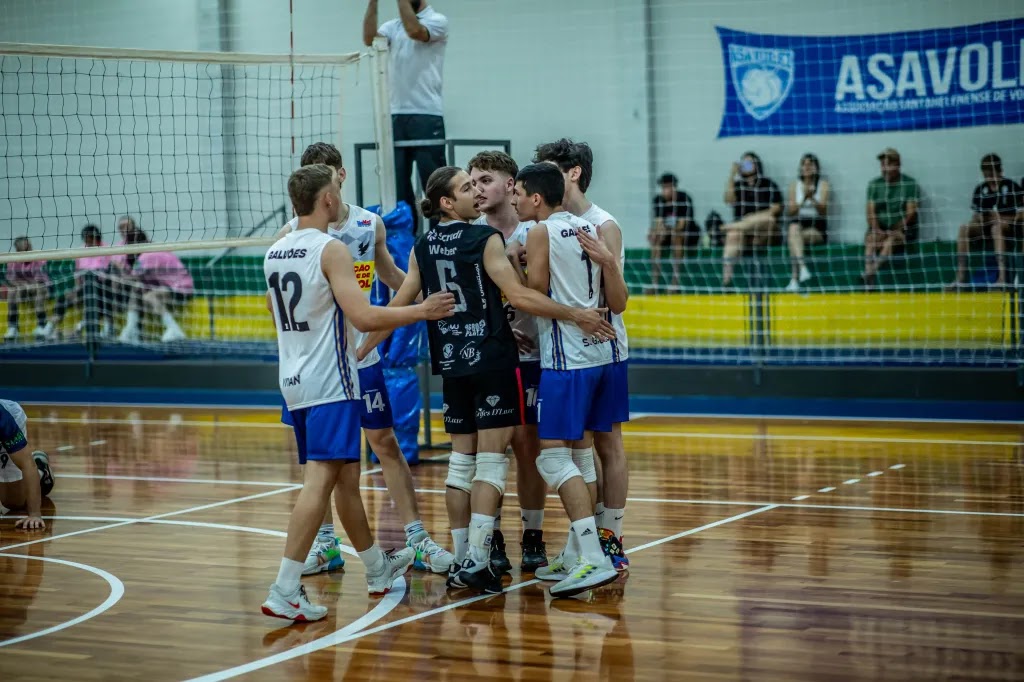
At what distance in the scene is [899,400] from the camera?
1104cm

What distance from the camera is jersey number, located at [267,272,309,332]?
482 cm

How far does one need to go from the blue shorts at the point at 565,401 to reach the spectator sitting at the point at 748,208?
6.81 m

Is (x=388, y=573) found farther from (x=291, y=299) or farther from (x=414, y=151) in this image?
(x=414, y=151)

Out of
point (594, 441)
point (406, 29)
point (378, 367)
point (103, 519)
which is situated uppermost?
point (406, 29)

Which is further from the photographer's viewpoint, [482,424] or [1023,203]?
[1023,203]

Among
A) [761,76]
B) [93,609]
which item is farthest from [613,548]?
[761,76]

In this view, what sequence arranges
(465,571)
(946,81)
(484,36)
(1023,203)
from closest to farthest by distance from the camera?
(465,571)
(1023,203)
(946,81)
(484,36)

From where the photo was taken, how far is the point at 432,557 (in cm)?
562

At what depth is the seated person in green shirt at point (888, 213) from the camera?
11594 mm

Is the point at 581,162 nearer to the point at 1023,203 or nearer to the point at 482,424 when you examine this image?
the point at 482,424

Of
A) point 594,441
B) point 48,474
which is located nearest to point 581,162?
point 594,441

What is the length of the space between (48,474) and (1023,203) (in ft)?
26.5

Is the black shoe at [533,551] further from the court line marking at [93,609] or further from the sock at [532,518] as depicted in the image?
the court line marking at [93,609]

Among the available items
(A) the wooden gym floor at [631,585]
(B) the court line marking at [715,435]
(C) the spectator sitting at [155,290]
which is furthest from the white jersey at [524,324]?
(C) the spectator sitting at [155,290]
